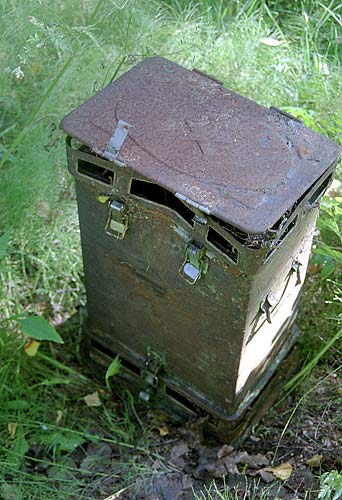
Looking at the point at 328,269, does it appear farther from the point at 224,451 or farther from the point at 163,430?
the point at 163,430

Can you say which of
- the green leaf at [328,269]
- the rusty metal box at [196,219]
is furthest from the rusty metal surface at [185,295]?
the green leaf at [328,269]

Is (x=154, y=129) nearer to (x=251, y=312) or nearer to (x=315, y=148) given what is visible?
(x=315, y=148)

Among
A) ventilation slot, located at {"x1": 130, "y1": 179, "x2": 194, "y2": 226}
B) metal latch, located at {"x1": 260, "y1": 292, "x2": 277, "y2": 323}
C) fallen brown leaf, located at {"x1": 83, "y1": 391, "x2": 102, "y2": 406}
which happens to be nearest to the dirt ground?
fallen brown leaf, located at {"x1": 83, "y1": 391, "x2": 102, "y2": 406}

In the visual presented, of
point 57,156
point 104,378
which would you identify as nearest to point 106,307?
point 104,378

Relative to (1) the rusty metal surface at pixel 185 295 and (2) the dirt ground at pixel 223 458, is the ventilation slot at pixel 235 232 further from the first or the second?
(2) the dirt ground at pixel 223 458

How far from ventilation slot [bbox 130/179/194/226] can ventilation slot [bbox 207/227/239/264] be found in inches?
4.0

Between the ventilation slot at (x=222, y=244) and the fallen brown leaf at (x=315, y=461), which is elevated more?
the ventilation slot at (x=222, y=244)

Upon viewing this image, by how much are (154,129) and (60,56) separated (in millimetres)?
1053

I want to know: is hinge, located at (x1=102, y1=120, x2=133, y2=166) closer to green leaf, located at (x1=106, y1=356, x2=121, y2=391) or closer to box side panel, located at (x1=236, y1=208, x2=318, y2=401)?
box side panel, located at (x1=236, y1=208, x2=318, y2=401)

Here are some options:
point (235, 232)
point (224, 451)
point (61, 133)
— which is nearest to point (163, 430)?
point (224, 451)

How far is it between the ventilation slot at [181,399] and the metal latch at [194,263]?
0.68 metres

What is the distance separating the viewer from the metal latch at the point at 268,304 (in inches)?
82.9

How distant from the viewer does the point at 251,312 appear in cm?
203

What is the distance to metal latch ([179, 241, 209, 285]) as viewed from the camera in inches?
75.2
